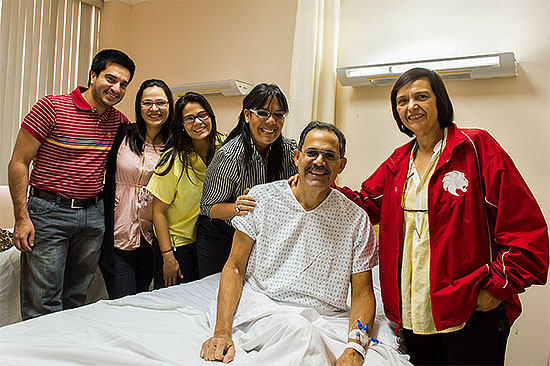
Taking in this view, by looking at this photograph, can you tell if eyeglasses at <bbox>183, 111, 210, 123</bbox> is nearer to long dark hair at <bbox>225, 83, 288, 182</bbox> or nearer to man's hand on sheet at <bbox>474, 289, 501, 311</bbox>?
long dark hair at <bbox>225, 83, 288, 182</bbox>

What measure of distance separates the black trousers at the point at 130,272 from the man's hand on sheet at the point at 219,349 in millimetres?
1134

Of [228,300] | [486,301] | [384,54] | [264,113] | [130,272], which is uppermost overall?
[384,54]

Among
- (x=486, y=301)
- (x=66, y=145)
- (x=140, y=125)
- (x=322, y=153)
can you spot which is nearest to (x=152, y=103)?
(x=140, y=125)

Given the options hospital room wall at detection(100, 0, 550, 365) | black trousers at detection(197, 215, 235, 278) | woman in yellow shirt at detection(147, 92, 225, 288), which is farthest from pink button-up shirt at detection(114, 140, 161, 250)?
hospital room wall at detection(100, 0, 550, 365)

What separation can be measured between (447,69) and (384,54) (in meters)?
0.49

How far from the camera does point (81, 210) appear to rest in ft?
7.27

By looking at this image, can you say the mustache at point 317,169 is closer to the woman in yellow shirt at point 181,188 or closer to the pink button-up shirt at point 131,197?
the woman in yellow shirt at point 181,188

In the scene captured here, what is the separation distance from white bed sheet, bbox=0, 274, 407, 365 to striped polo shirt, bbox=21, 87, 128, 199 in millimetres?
759

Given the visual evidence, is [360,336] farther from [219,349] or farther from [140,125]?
[140,125]

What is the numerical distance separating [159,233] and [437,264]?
1.46m

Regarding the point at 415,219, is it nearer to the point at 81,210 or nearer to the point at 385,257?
the point at 385,257

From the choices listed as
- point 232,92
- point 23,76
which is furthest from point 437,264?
point 23,76

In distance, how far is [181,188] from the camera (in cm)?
235

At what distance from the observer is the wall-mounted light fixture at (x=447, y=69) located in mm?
2395
